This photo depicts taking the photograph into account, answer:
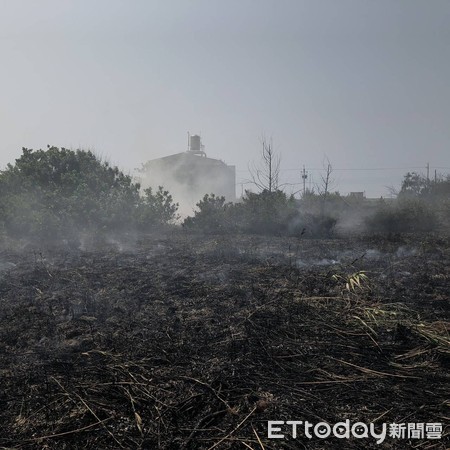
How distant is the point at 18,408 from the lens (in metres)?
3.23

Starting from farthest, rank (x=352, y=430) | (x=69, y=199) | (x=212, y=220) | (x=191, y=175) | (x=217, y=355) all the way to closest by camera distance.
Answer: (x=191, y=175), (x=212, y=220), (x=69, y=199), (x=217, y=355), (x=352, y=430)

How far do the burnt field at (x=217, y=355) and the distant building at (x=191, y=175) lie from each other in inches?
1175

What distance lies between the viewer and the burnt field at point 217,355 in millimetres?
2979

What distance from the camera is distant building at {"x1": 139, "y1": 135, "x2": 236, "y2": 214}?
1550 inches

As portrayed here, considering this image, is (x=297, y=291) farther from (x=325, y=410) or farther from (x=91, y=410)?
(x=91, y=410)

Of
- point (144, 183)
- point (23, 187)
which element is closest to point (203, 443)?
point (23, 187)

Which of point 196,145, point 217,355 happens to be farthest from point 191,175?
point 217,355

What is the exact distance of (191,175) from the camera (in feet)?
138

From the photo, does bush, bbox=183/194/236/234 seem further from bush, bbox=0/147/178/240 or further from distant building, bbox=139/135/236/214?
distant building, bbox=139/135/236/214

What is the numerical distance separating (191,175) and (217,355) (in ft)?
127

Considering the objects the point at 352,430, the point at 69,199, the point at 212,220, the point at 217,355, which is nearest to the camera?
the point at 352,430

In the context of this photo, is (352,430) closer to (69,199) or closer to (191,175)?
(69,199)

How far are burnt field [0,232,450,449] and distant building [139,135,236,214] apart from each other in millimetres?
29851

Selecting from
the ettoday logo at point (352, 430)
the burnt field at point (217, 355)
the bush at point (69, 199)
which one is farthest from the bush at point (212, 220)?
the ettoday logo at point (352, 430)
